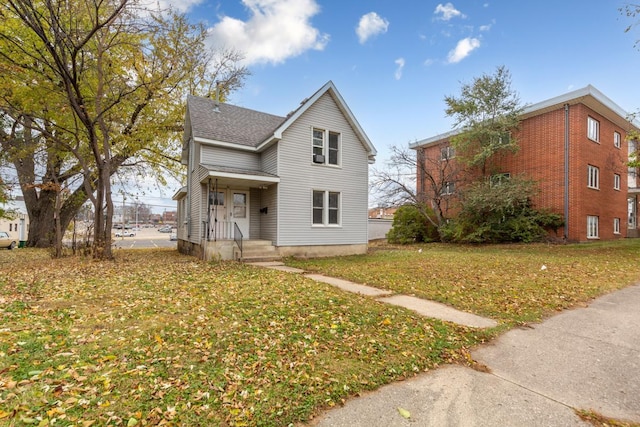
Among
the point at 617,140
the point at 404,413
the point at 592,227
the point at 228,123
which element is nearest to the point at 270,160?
the point at 228,123

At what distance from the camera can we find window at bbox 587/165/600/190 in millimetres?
18266

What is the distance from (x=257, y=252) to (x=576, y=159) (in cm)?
1761

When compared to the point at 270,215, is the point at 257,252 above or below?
below

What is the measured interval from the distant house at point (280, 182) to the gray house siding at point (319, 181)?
4cm

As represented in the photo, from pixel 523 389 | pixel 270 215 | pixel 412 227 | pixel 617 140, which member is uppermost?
pixel 617 140

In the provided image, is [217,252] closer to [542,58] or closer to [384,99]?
[384,99]

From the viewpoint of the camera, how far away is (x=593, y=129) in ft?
60.8

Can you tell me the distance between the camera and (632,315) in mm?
5156

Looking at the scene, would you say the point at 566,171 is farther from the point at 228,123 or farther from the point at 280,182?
the point at 228,123

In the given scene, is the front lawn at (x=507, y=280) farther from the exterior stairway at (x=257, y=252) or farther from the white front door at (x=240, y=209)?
the white front door at (x=240, y=209)

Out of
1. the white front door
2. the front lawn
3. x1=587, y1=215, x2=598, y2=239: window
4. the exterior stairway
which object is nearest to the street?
the white front door

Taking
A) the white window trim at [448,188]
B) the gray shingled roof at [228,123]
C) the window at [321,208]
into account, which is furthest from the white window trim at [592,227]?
the gray shingled roof at [228,123]

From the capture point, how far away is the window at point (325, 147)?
44.5 ft

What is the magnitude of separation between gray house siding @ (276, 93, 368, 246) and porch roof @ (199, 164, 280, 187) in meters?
0.64
